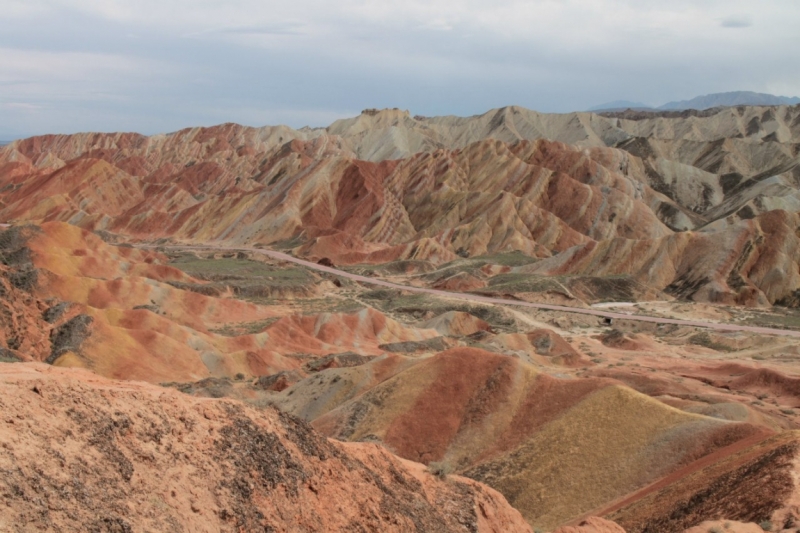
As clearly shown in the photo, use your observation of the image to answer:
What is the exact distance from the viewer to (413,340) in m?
55.8

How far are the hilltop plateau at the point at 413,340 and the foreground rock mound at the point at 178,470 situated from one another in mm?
54

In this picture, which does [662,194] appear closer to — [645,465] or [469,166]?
[469,166]

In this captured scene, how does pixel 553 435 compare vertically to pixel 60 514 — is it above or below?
below

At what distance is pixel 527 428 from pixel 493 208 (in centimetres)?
8381

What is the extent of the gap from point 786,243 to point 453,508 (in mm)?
75019

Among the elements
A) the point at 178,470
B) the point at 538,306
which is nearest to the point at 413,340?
the point at 538,306

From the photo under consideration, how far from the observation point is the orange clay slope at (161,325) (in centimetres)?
3753

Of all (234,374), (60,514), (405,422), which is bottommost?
(234,374)

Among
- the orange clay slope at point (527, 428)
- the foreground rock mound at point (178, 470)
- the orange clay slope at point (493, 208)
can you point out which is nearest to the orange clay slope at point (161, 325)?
the orange clay slope at point (527, 428)

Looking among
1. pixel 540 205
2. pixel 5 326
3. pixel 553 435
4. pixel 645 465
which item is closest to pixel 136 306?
pixel 5 326

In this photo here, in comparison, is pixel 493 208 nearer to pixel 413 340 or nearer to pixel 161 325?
pixel 413 340

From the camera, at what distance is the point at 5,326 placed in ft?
114

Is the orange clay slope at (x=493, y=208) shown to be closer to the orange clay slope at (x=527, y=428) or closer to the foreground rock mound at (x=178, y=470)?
the orange clay slope at (x=527, y=428)

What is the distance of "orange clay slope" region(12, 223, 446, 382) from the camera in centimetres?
→ 3753
